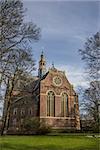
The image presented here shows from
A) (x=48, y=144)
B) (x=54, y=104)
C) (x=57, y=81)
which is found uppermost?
(x=57, y=81)

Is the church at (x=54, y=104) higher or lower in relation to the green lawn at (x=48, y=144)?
higher

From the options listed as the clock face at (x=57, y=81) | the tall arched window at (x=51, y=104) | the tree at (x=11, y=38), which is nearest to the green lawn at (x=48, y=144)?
the tree at (x=11, y=38)

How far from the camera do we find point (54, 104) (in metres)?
55.2

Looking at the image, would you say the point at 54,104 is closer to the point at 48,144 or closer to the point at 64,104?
the point at 64,104

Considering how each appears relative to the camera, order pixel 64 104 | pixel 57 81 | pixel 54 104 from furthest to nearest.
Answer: pixel 57 81 → pixel 64 104 → pixel 54 104

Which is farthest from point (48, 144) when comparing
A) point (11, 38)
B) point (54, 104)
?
point (54, 104)

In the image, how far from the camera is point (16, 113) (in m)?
58.9

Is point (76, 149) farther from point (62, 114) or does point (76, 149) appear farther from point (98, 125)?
point (62, 114)

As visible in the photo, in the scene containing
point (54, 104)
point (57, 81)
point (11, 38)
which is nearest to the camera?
point (11, 38)

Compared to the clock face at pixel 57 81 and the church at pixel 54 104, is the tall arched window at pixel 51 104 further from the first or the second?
the clock face at pixel 57 81

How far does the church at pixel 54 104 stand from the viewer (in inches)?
2121

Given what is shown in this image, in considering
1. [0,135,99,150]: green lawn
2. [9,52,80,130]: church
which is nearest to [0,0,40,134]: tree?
[0,135,99,150]: green lawn

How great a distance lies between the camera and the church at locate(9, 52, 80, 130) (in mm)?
53875

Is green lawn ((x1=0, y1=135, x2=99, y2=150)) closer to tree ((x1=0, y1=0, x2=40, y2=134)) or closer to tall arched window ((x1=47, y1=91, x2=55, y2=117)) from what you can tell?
tree ((x1=0, y1=0, x2=40, y2=134))
